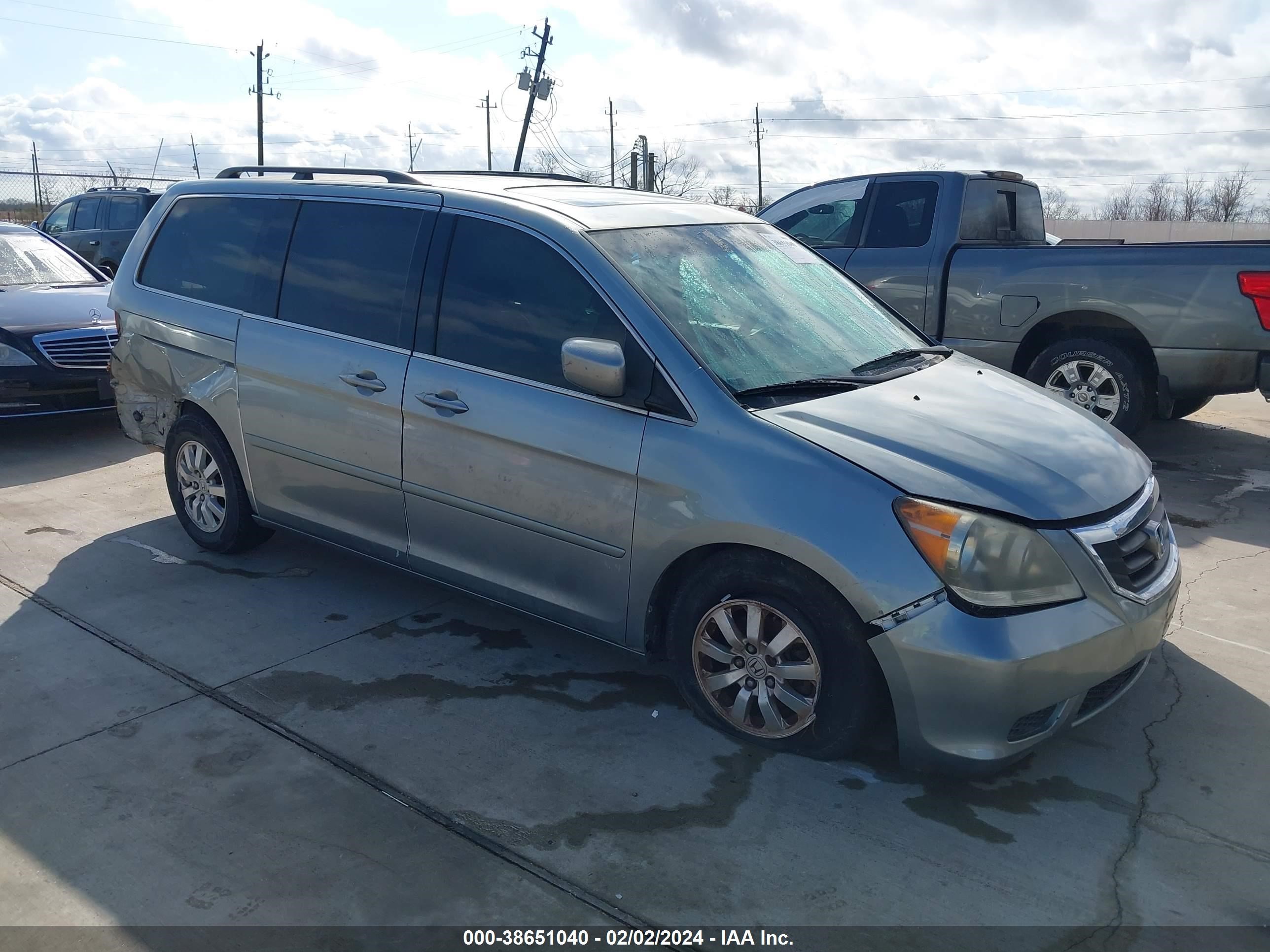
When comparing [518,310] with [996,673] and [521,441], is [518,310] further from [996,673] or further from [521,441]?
[996,673]

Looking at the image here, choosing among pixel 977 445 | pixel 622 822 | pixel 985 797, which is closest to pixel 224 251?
pixel 622 822

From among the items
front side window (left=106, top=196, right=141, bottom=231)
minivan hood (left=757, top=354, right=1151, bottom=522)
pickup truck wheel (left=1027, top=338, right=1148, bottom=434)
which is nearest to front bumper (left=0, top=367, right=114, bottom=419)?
minivan hood (left=757, top=354, right=1151, bottom=522)

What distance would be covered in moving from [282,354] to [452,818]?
7.70ft

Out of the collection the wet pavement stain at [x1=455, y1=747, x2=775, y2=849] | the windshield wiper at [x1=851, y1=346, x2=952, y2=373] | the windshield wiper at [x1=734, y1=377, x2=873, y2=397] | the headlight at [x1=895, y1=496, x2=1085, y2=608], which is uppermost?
the windshield wiper at [x1=851, y1=346, x2=952, y2=373]

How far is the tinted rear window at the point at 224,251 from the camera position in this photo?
4828 mm

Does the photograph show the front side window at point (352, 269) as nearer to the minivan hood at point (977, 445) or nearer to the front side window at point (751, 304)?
the front side window at point (751, 304)

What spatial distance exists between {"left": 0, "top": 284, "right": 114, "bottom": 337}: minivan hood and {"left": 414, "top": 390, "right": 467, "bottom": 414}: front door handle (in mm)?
4533

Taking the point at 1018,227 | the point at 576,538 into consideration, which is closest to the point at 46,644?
the point at 576,538

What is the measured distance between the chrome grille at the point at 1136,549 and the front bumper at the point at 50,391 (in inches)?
269

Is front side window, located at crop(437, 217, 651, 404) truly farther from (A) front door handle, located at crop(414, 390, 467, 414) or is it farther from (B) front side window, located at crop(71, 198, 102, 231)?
(B) front side window, located at crop(71, 198, 102, 231)

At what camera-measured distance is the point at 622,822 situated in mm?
3178

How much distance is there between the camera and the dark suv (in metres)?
16.7

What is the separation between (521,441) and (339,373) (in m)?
1.03

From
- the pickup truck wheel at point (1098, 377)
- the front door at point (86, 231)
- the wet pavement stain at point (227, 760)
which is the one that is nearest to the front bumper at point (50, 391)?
the wet pavement stain at point (227, 760)
